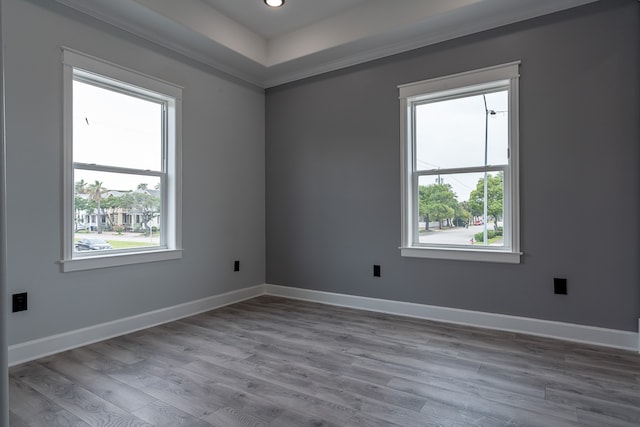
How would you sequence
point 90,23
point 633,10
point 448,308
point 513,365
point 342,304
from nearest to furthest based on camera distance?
point 513,365 < point 633,10 < point 90,23 < point 448,308 < point 342,304

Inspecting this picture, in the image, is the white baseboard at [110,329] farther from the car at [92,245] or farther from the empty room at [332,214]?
the car at [92,245]

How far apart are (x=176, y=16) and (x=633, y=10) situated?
348cm

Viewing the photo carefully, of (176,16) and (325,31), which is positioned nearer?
(176,16)

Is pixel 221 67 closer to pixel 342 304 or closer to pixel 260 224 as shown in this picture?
pixel 260 224

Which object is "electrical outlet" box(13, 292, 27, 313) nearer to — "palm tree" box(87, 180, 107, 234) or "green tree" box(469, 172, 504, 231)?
"palm tree" box(87, 180, 107, 234)

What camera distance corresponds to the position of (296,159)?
4.33 m

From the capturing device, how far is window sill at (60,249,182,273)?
9.04ft

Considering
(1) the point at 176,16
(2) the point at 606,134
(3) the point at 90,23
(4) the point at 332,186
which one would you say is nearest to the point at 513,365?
(2) the point at 606,134

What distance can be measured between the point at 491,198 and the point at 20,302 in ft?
12.0

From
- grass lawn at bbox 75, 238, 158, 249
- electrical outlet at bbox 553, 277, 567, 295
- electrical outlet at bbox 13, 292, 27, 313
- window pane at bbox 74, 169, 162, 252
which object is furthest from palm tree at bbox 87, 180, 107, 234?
electrical outlet at bbox 553, 277, 567, 295

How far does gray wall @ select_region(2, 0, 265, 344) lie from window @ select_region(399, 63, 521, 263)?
6.06 ft

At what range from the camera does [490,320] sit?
124 inches

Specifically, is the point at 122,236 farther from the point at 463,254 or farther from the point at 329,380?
the point at 463,254

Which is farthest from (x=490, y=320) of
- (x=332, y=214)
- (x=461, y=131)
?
(x=332, y=214)
